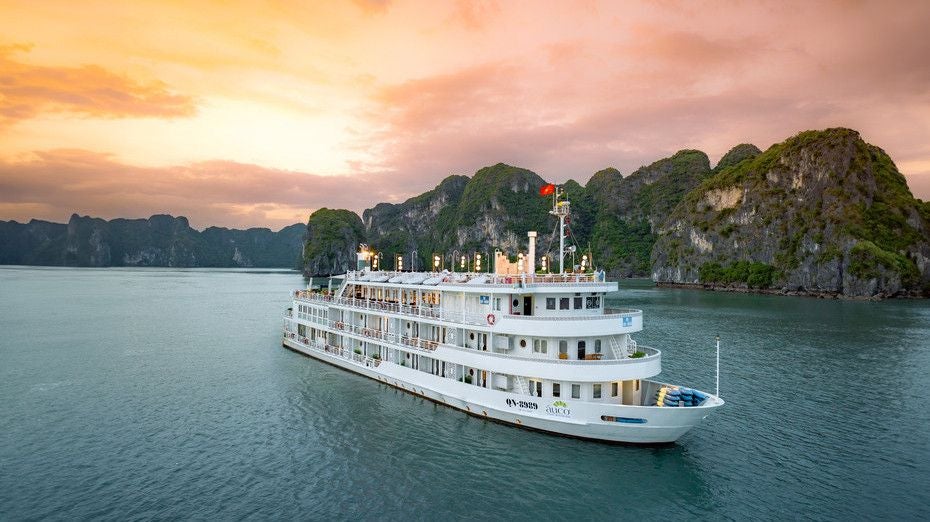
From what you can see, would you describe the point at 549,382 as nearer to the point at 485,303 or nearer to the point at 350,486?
the point at 485,303

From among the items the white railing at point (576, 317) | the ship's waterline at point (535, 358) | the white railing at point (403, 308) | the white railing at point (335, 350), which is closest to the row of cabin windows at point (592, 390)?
the ship's waterline at point (535, 358)

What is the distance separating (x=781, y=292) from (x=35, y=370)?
6026 inches

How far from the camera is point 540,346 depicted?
24719mm

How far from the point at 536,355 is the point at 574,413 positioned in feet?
11.1

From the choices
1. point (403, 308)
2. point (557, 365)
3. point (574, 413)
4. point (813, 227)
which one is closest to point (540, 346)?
point (557, 365)

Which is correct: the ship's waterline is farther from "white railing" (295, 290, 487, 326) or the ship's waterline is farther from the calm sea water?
the calm sea water

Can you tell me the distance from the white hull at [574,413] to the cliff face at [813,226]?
126 m

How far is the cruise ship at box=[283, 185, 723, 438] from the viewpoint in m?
22.3

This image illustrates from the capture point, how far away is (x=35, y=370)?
129 ft

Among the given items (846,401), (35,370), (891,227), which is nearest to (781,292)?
(891,227)

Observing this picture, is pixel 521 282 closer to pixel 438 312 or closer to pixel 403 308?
pixel 438 312

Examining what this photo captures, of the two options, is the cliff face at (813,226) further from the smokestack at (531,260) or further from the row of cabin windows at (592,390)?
the row of cabin windows at (592,390)

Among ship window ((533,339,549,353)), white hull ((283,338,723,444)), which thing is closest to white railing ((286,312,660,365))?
ship window ((533,339,549,353))

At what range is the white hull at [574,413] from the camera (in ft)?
70.7
